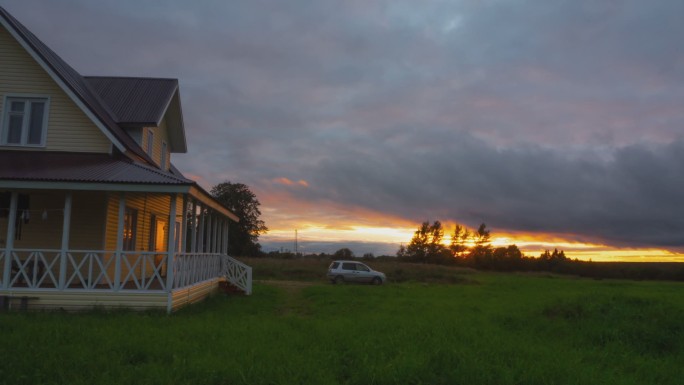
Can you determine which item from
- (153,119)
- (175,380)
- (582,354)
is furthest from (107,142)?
(582,354)

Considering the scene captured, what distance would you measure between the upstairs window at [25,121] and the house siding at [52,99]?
0.62 ft

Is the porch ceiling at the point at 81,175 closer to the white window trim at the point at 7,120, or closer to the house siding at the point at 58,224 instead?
the white window trim at the point at 7,120

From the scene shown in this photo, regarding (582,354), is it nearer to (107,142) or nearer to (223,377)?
(223,377)

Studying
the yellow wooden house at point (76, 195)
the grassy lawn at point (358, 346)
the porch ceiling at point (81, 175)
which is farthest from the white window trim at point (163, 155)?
the grassy lawn at point (358, 346)

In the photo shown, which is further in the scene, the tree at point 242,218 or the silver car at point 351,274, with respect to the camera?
the tree at point 242,218

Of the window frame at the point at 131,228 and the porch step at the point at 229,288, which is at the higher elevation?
the window frame at the point at 131,228

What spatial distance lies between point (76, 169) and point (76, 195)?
2.17m

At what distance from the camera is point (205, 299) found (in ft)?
61.8

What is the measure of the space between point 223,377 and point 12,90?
43.3 ft

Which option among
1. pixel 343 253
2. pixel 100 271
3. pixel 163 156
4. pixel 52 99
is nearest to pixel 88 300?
pixel 100 271

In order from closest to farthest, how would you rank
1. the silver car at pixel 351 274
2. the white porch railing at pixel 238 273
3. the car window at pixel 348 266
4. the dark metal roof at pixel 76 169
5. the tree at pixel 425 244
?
1. the dark metal roof at pixel 76 169
2. the white porch railing at pixel 238 273
3. the silver car at pixel 351 274
4. the car window at pixel 348 266
5. the tree at pixel 425 244

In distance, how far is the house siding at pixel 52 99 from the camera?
1647 cm

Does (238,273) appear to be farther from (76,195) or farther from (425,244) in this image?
(425,244)

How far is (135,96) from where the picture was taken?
20.8m
